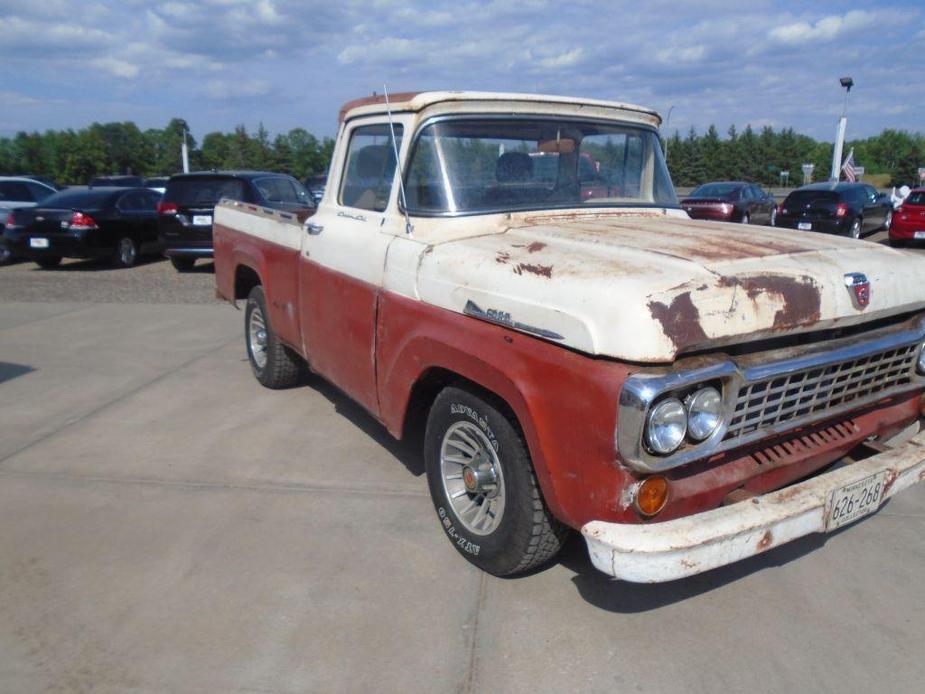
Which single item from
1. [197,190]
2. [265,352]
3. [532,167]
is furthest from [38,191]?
[532,167]

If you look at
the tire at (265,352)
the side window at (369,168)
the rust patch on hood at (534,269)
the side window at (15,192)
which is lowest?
the tire at (265,352)

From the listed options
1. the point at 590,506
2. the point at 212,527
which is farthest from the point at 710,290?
the point at 212,527

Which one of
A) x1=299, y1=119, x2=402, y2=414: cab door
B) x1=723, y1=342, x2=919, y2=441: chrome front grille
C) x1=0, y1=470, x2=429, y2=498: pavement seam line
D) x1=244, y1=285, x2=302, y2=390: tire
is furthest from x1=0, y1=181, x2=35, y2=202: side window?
x1=723, y1=342, x2=919, y2=441: chrome front grille

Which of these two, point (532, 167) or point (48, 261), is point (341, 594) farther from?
point (48, 261)

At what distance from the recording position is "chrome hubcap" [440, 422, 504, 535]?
10.6 feet

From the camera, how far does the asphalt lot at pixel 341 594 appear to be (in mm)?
2795

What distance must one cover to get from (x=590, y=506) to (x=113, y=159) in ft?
247

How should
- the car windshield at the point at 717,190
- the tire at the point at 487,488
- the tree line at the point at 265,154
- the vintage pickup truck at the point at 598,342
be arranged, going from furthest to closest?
the tree line at the point at 265,154, the car windshield at the point at 717,190, the tire at the point at 487,488, the vintage pickup truck at the point at 598,342

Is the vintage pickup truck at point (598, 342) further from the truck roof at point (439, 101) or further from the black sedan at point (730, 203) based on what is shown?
the black sedan at point (730, 203)

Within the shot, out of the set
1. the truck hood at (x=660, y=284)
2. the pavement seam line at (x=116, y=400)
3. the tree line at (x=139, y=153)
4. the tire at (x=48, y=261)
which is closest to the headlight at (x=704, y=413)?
the truck hood at (x=660, y=284)

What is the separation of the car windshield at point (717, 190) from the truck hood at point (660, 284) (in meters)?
16.4

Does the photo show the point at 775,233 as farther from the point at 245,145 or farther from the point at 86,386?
the point at 245,145

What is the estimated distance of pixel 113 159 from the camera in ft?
224

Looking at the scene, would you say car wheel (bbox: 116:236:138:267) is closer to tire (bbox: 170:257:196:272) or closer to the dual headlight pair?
tire (bbox: 170:257:196:272)
